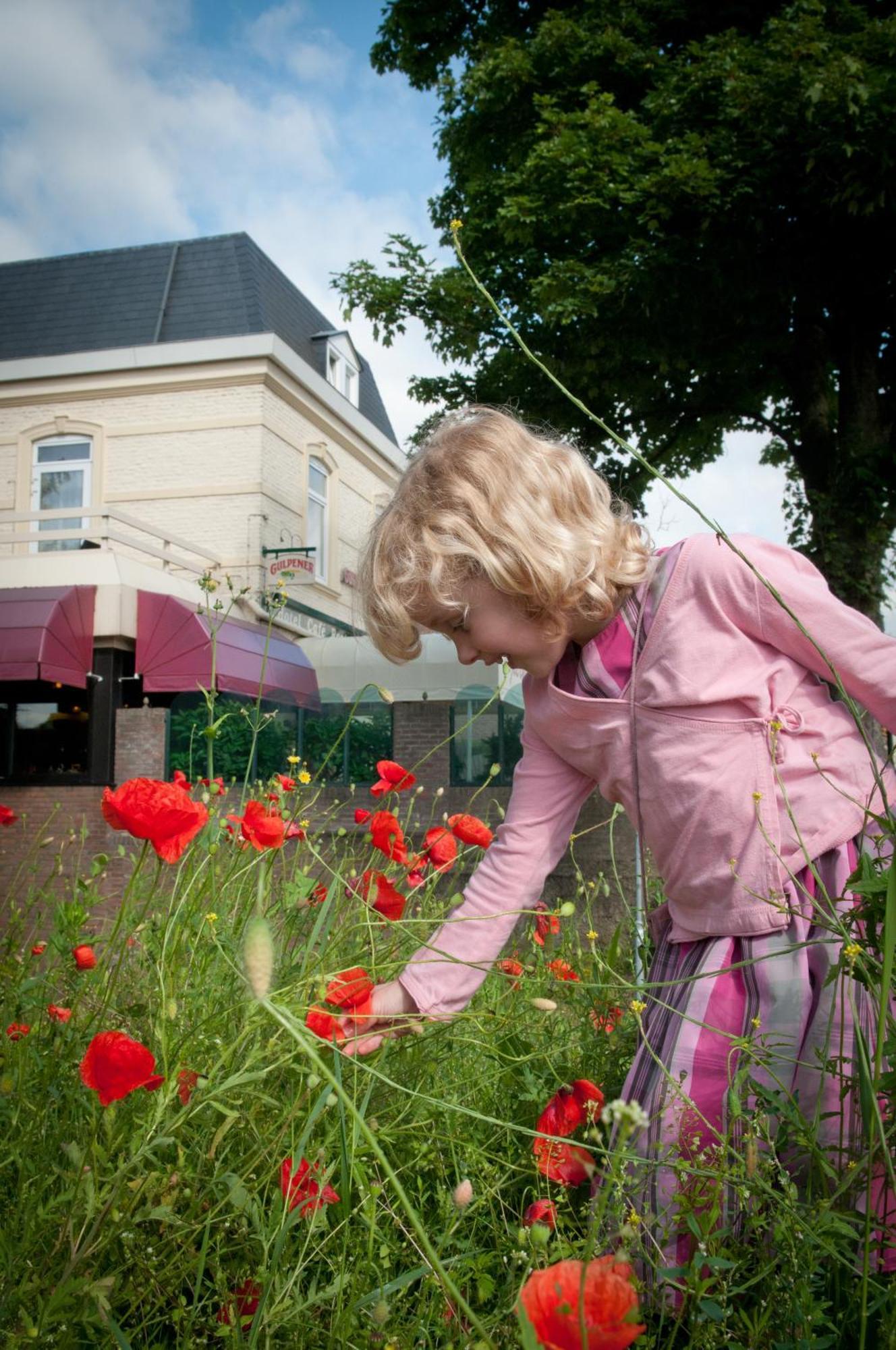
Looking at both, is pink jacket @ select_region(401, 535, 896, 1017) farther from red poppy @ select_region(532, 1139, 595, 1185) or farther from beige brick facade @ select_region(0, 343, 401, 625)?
beige brick facade @ select_region(0, 343, 401, 625)

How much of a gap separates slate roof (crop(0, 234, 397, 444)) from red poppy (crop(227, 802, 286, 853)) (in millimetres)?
15309

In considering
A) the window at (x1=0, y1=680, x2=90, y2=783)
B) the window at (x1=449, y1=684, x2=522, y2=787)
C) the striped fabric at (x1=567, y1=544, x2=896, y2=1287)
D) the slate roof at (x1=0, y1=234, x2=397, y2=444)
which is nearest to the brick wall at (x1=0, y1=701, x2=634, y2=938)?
the window at (x1=449, y1=684, x2=522, y2=787)

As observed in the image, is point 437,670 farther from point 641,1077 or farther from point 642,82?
point 641,1077

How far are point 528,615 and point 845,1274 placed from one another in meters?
0.88

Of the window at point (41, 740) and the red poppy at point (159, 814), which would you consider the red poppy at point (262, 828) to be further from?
the window at point (41, 740)

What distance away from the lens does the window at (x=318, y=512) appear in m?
17.0

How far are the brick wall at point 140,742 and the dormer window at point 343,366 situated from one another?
23.9ft

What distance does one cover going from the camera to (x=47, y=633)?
41.1 feet

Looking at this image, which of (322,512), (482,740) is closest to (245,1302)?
(482,740)

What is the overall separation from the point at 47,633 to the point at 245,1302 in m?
12.3

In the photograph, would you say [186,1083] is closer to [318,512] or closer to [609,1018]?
[609,1018]

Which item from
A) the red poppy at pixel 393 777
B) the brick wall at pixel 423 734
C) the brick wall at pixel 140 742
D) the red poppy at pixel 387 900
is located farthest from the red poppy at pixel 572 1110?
the brick wall at pixel 140 742

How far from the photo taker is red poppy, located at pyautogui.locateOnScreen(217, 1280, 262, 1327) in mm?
1023

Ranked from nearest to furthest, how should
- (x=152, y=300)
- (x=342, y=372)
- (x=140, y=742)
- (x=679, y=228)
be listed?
(x=679, y=228) < (x=140, y=742) < (x=152, y=300) < (x=342, y=372)
